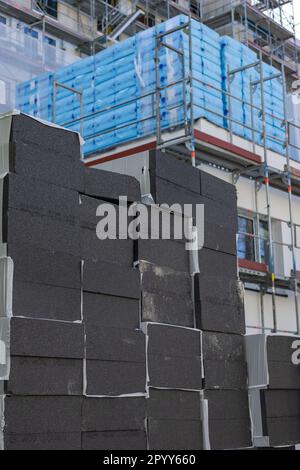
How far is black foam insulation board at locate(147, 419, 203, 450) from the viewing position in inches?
309

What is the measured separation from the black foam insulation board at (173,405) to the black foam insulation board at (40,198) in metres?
2.16

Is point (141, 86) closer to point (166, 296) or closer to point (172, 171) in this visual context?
point (172, 171)

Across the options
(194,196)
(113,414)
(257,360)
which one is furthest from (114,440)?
(194,196)

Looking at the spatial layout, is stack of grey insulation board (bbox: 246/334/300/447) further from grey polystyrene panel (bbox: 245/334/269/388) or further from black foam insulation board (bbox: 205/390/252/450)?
black foam insulation board (bbox: 205/390/252/450)

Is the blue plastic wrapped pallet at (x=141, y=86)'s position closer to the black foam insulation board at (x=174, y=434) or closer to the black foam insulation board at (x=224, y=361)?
the black foam insulation board at (x=224, y=361)

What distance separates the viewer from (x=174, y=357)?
8.24 m

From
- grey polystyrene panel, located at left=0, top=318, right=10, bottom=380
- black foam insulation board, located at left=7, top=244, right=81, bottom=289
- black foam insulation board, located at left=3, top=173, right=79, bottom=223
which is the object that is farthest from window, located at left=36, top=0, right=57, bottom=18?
grey polystyrene panel, located at left=0, top=318, right=10, bottom=380

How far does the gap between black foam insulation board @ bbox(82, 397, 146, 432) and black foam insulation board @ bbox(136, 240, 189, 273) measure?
1605 millimetres

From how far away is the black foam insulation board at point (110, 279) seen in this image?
762 cm

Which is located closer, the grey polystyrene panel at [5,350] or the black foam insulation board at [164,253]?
the grey polystyrene panel at [5,350]

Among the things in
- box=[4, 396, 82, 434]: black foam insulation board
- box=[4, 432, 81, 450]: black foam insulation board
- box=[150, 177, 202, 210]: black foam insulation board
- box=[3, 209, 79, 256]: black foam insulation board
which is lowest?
box=[4, 432, 81, 450]: black foam insulation board

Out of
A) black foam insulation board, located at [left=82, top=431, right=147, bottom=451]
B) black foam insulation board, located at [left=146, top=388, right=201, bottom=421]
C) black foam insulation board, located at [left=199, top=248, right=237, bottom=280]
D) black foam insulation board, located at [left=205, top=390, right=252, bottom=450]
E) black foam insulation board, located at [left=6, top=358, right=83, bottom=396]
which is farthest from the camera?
black foam insulation board, located at [left=199, top=248, right=237, bottom=280]

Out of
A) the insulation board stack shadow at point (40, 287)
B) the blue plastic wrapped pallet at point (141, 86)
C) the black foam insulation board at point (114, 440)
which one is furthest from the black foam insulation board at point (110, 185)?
the blue plastic wrapped pallet at point (141, 86)

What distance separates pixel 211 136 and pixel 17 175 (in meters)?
5.06
